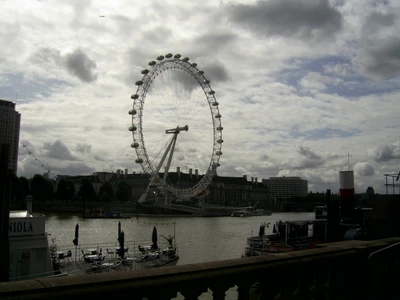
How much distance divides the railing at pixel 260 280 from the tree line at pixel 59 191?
6326 centimetres

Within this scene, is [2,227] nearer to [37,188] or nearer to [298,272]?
[298,272]

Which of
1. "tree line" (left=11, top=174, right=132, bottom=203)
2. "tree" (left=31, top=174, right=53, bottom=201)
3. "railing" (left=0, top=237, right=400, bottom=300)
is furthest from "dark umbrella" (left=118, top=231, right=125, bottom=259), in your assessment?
"tree" (left=31, top=174, right=53, bottom=201)

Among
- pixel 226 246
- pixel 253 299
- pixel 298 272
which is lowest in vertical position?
pixel 226 246

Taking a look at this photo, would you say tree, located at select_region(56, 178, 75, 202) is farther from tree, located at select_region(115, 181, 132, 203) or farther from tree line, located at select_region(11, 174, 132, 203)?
tree, located at select_region(115, 181, 132, 203)

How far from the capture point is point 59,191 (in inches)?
3310

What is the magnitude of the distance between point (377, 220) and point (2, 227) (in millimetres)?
7500

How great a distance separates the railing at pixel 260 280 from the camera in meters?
2.53

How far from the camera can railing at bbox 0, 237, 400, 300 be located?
253 cm

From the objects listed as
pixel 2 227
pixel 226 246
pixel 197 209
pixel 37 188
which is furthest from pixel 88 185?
pixel 2 227

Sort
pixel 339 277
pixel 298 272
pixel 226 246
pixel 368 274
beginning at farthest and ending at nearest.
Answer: pixel 226 246
pixel 368 274
pixel 339 277
pixel 298 272

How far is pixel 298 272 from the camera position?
390 centimetres

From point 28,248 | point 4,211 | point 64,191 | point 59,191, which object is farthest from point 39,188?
point 4,211

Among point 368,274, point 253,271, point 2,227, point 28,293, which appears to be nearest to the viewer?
Answer: point 28,293

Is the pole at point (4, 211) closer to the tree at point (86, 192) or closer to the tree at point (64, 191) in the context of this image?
the tree at point (64, 191)
